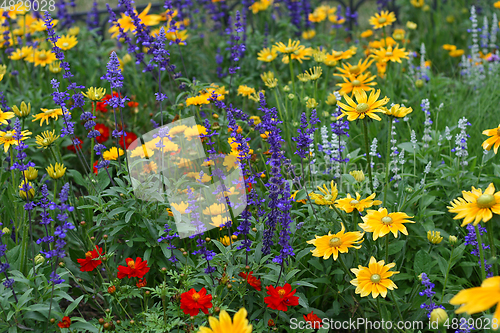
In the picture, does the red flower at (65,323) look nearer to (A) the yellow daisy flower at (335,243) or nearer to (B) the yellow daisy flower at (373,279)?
(A) the yellow daisy flower at (335,243)

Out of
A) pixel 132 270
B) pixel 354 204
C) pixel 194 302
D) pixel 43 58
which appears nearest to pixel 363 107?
pixel 354 204

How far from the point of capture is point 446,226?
8.84 feet

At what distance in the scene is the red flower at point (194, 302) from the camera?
1775 millimetres

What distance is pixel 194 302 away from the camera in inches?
70.1

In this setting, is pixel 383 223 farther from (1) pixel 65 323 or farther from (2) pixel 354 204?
(1) pixel 65 323

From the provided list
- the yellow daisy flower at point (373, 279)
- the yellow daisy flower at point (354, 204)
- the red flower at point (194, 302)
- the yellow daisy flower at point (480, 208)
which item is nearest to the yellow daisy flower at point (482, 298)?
the yellow daisy flower at point (480, 208)

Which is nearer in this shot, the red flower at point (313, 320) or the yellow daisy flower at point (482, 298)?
the yellow daisy flower at point (482, 298)

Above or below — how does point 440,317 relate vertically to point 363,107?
below

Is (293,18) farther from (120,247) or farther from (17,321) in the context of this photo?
(17,321)

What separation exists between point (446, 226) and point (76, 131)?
3088mm

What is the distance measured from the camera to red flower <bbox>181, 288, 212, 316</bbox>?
1.78 metres

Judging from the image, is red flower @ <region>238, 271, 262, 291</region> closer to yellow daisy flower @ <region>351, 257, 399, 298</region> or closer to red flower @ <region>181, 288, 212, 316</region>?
red flower @ <region>181, 288, 212, 316</region>

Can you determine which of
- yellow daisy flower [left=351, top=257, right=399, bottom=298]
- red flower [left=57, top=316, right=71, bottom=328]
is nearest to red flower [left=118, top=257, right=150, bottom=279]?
red flower [left=57, top=316, right=71, bottom=328]

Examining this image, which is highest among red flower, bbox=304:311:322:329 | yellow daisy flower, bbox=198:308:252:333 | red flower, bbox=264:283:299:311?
yellow daisy flower, bbox=198:308:252:333
